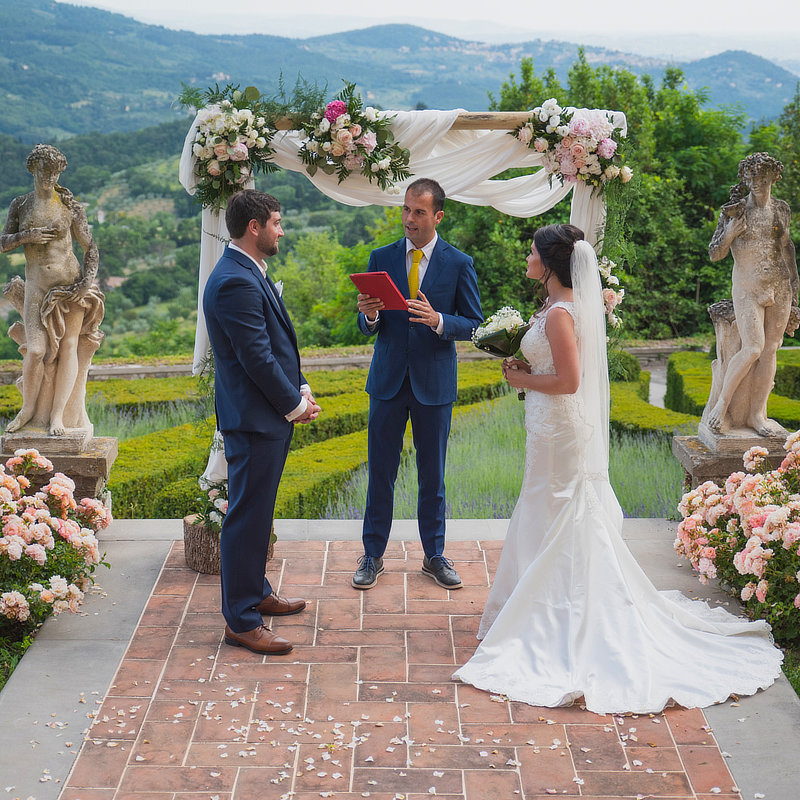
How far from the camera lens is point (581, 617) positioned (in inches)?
158

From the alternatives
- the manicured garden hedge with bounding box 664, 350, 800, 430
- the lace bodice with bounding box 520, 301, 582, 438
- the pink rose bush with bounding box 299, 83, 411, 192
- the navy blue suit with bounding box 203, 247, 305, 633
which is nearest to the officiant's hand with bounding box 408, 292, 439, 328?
the lace bodice with bounding box 520, 301, 582, 438

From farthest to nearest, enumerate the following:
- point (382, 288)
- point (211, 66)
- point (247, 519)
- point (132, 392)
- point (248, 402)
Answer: point (211, 66) < point (132, 392) < point (382, 288) < point (247, 519) < point (248, 402)

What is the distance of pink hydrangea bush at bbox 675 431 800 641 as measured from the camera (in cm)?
432

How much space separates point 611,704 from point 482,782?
0.72 m

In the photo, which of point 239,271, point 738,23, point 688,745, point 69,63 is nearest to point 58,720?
point 239,271

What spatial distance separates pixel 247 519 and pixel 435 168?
7.87 ft

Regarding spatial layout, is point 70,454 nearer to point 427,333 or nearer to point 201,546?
point 201,546

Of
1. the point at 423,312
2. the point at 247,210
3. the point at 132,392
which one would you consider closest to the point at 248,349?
the point at 247,210

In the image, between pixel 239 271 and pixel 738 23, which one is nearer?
pixel 239 271

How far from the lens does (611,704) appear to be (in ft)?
12.2

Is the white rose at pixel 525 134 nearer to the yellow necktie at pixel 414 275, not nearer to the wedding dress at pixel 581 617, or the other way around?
the yellow necktie at pixel 414 275

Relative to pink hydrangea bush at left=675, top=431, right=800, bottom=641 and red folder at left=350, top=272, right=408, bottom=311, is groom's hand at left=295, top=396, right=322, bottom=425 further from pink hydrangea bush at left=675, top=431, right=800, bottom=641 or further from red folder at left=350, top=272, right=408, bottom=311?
pink hydrangea bush at left=675, top=431, right=800, bottom=641

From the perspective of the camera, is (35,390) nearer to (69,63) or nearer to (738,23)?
(69,63)

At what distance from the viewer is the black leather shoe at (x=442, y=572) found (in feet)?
16.2
